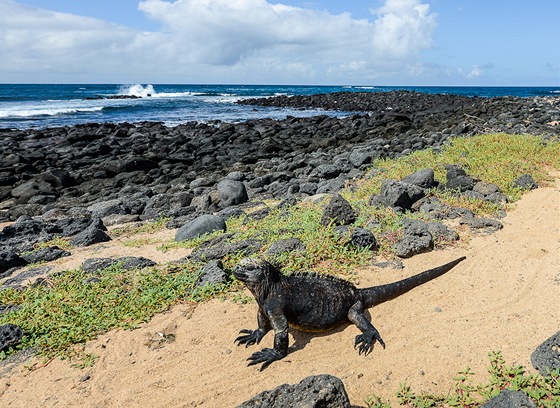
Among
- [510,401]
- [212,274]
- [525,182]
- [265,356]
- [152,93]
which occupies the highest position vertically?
[152,93]

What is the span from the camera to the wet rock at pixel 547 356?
11.7 feet

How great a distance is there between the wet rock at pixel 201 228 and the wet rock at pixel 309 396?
4893mm

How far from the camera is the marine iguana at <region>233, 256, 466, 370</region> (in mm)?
4121

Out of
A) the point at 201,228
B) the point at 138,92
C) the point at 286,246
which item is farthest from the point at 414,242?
the point at 138,92

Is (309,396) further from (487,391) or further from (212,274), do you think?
(212,274)

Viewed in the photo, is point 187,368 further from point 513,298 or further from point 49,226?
point 49,226

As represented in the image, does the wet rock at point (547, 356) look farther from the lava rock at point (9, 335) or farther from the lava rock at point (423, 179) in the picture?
the lava rock at point (9, 335)

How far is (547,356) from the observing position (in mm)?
3635

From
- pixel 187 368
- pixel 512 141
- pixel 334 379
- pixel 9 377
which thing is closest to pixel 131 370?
pixel 187 368

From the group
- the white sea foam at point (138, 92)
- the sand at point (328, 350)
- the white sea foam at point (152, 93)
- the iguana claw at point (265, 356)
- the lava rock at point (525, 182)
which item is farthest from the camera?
the white sea foam at point (138, 92)

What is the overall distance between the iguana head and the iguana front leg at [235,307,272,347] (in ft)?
1.11

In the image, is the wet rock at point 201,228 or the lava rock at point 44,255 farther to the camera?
the wet rock at point 201,228

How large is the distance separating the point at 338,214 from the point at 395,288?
2.10m

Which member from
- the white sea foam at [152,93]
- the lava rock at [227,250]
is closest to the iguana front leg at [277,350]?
the lava rock at [227,250]
